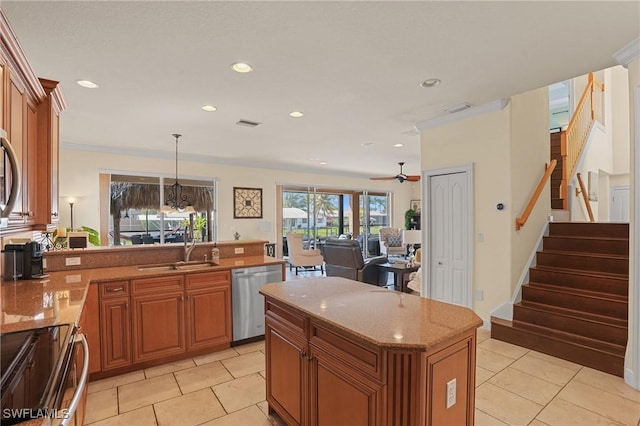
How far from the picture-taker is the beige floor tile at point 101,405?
2326 millimetres

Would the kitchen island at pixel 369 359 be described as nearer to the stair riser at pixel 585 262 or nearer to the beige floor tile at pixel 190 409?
the beige floor tile at pixel 190 409

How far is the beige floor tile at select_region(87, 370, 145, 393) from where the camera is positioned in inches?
107

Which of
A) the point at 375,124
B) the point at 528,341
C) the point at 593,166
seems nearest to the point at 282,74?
the point at 375,124

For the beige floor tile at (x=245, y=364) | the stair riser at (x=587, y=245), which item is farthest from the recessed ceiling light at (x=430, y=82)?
the beige floor tile at (x=245, y=364)

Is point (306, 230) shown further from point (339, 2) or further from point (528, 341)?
point (339, 2)

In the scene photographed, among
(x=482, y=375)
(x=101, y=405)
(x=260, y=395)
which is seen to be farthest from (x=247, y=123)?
(x=482, y=375)

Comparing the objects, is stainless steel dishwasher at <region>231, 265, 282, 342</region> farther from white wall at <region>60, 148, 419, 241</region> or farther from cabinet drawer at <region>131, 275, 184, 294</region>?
white wall at <region>60, 148, 419, 241</region>

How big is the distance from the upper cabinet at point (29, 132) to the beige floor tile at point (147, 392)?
147 centimetres

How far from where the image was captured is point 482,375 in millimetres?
2883

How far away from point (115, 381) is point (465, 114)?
4717 mm

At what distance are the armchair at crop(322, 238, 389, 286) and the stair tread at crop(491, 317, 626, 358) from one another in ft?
8.67

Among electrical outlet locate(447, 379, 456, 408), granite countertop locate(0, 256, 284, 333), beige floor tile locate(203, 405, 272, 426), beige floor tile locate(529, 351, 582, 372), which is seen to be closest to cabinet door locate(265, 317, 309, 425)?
beige floor tile locate(203, 405, 272, 426)

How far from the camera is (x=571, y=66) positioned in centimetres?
282

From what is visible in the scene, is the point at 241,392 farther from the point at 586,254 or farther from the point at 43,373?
the point at 586,254
